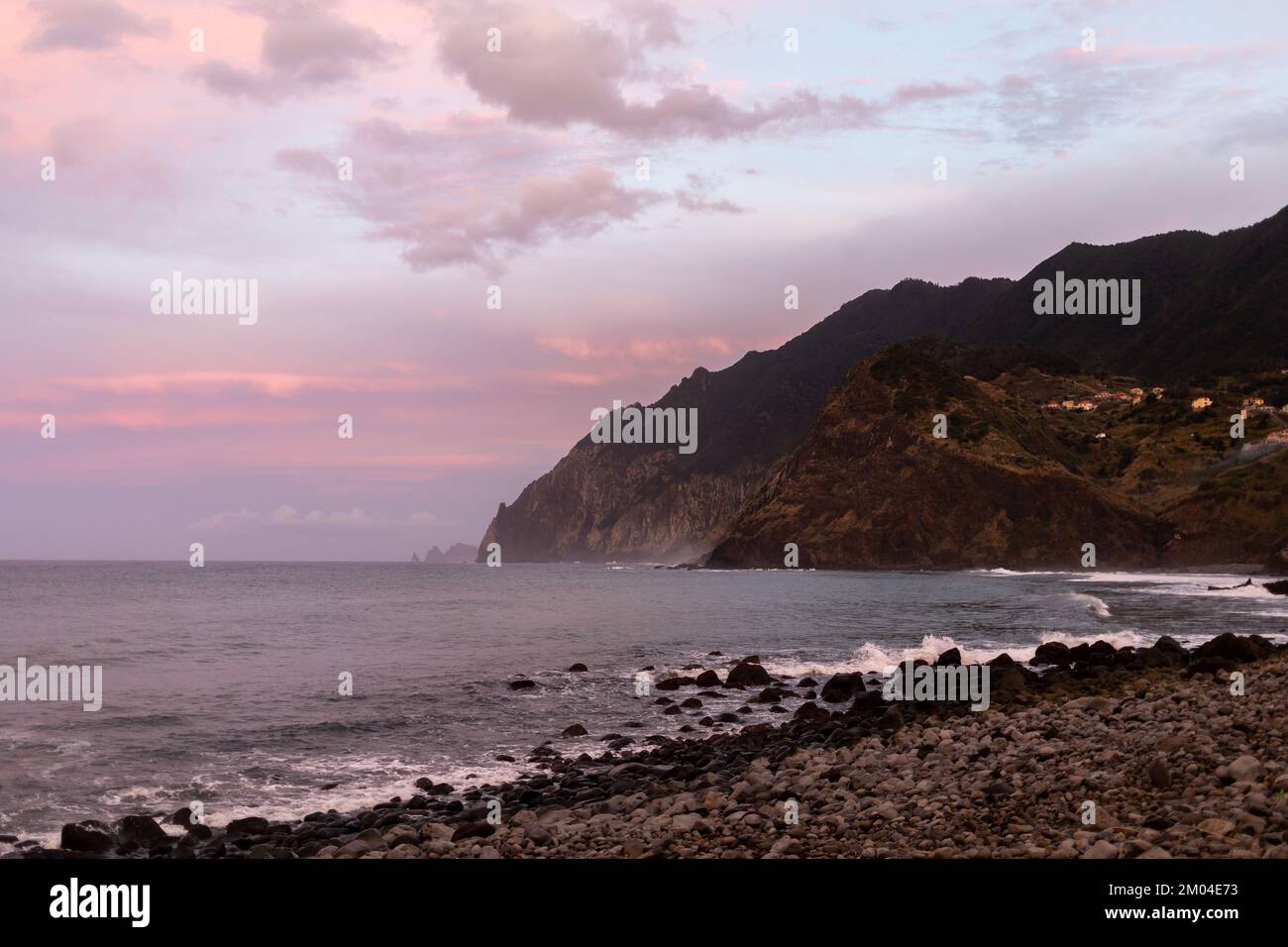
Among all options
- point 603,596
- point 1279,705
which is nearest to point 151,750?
point 1279,705

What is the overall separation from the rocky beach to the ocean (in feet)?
6.86

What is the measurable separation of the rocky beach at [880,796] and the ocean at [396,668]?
209 centimetres

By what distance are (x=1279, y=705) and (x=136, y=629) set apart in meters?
72.8

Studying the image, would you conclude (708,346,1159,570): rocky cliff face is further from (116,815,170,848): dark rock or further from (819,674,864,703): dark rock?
(116,815,170,848): dark rock

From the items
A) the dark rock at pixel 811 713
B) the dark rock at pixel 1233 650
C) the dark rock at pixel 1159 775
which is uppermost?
the dark rock at pixel 1159 775

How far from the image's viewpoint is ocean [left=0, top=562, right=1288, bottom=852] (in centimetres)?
2361

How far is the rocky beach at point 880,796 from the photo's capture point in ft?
43.8

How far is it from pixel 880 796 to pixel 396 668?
33.6 metres

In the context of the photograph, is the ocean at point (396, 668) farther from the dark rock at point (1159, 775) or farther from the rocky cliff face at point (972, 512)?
the rocky cliff face at point (972, 512)

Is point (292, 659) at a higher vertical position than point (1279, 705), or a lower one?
lower

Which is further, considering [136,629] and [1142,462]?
[1142,462]

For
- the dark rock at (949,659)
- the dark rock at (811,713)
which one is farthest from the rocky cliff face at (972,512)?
the dark rock at (811,713)

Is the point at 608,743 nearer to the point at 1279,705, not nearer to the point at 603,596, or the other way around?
the point at 1279,705

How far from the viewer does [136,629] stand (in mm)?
70500
